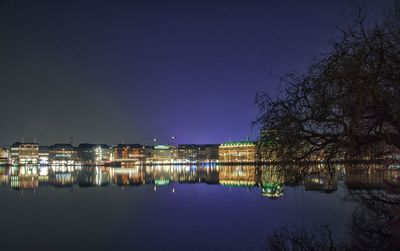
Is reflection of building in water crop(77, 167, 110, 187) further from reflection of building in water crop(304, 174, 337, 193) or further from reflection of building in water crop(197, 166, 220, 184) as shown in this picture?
reflection of building in water crop(304, 174, 337, 193)

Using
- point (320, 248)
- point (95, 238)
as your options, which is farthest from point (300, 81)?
point (95, 238)

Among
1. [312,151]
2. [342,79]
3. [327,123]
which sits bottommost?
[312,151]

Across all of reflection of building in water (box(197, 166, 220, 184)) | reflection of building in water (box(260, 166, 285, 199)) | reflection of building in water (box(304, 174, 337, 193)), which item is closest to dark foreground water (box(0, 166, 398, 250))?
reflection of building in water (box(260, 166, 285, 199))

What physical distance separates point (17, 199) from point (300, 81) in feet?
137

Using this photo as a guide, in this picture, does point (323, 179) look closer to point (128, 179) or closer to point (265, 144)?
point (265, 144)

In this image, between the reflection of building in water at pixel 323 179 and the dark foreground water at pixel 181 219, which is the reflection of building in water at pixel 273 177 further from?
the reflection of building in water at pixel 323 179

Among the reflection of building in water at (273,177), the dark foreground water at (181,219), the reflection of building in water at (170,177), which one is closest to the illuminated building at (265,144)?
the reflection of building in water at (273,177)

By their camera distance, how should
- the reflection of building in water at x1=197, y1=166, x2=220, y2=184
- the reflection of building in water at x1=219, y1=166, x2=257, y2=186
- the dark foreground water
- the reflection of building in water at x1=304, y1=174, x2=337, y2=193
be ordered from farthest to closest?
the reflection of building in water at x1=197, y1=166, x2=220, y2=184, the dark foreground water, the reflection of building in water at x1=219, y1=166, x2=257, y2=186, the reflection of building in water at x1=304, y1=174, x2=337, y2=193

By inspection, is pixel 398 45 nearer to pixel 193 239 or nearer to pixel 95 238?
pixel 193 239

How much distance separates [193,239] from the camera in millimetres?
21750

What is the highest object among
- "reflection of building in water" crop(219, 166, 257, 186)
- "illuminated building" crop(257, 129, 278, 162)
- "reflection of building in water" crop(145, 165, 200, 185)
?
"illuminated building" crop(257, 129, 278, 162)

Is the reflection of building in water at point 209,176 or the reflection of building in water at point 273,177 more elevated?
the reflection of building in water at point 273,177

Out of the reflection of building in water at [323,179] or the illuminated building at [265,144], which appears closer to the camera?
the illuminated building at [265,144]

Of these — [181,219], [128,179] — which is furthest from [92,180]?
[181,219]
